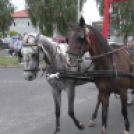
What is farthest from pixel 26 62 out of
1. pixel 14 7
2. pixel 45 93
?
pixel 14 7

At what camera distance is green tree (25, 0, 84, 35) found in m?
26.5

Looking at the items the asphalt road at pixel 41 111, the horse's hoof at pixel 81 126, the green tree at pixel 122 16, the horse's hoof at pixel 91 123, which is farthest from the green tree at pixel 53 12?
the horse's hoof at pixel 81 126

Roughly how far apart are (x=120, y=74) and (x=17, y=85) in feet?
20.5

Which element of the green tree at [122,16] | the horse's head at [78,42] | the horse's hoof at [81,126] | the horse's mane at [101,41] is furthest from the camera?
the green tree at [122,16]

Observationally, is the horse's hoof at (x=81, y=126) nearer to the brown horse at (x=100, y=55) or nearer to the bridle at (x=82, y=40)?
the brown horse at (x=100, y=55)

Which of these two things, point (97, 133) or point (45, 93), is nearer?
point (97, 133)

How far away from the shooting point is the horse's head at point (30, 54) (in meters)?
4.04

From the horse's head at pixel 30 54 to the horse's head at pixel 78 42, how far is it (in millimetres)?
626

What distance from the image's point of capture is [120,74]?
4176mm

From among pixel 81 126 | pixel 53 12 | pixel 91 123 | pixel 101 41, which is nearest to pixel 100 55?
pixel 101 41

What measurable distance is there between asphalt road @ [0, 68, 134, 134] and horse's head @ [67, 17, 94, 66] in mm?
1886

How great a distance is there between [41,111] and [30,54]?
2.58 meters

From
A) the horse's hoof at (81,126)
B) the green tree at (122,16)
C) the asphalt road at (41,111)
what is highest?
the green tree at (122,16)

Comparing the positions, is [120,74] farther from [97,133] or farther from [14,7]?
[14,7]
